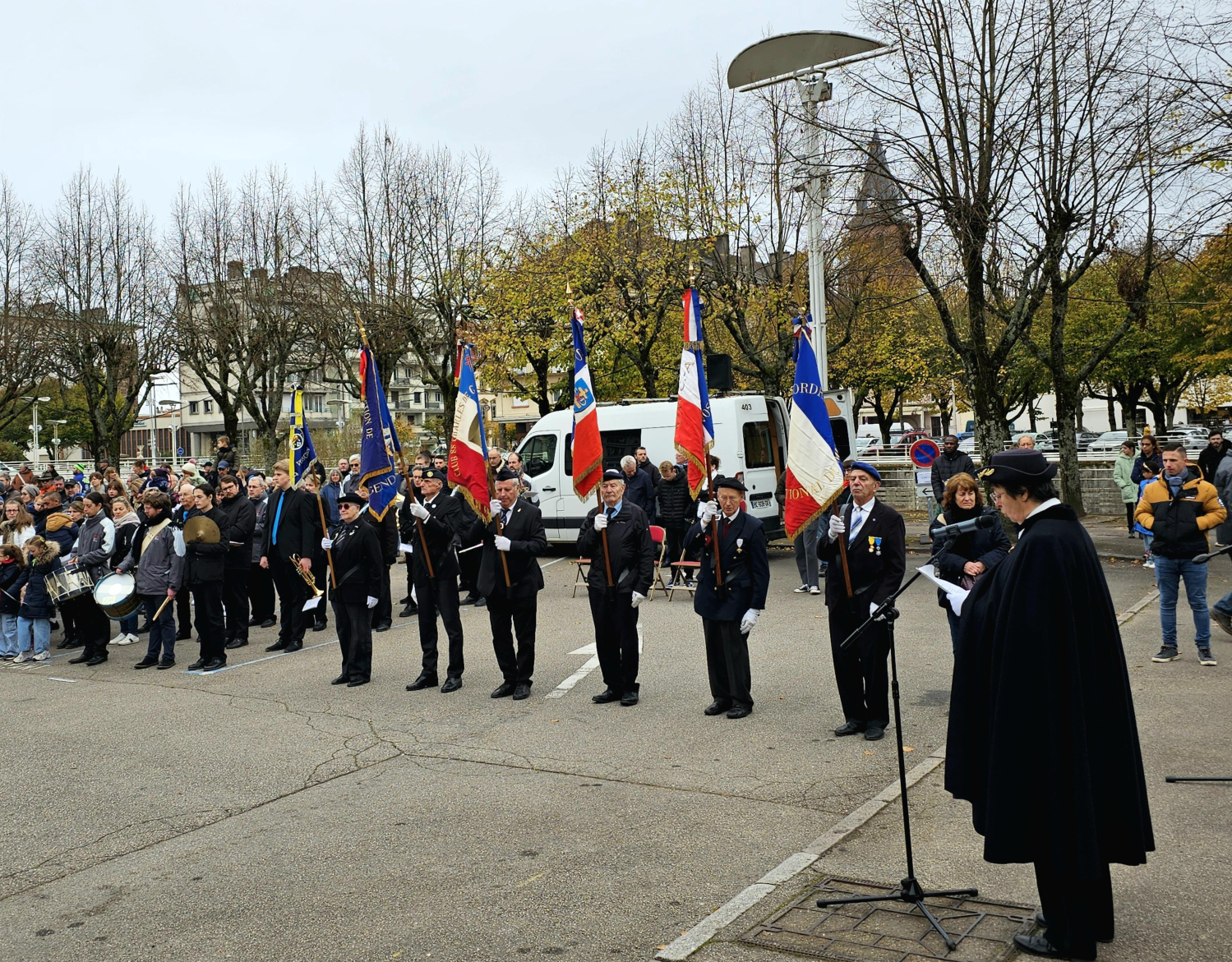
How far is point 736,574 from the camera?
27.7ft

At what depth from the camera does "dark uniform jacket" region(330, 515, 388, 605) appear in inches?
402

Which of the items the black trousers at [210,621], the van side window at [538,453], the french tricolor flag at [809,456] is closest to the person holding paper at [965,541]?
the french tricolor flag at [809,456]

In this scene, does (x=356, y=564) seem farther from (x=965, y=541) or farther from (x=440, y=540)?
(x=965, y=541)

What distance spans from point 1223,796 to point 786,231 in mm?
20358

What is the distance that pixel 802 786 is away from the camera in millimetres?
6738

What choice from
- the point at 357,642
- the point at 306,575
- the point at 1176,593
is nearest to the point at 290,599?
the point at 306,575

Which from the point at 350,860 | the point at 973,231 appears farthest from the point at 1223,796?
the point at 973,231

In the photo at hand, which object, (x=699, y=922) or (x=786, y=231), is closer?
(x=699, y=922)

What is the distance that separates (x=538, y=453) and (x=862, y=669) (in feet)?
44.1

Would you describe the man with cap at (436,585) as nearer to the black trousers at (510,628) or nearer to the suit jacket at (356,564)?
the suit jacket at (356,564)

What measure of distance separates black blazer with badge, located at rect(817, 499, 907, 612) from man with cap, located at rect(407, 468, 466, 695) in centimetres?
358

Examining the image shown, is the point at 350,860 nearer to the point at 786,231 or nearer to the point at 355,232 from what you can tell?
the point at 786,231

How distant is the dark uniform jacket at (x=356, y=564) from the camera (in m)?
10.2

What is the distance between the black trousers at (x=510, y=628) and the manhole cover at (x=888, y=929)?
4.92 metres
